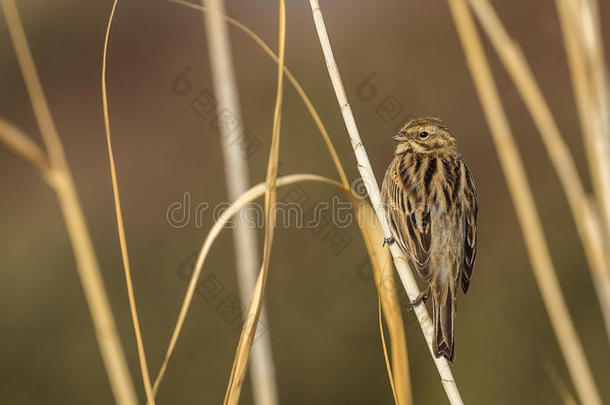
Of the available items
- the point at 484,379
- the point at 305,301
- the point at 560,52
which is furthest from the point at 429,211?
the point at 560,52

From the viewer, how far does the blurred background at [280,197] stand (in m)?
6.44

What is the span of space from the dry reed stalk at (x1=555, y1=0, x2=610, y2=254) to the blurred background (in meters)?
0.31

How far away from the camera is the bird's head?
330cm

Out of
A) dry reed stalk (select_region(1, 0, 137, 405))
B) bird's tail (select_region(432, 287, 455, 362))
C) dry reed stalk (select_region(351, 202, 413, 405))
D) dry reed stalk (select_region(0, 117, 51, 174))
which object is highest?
dry reed stalk (select_region(0, 117, 51, 174))

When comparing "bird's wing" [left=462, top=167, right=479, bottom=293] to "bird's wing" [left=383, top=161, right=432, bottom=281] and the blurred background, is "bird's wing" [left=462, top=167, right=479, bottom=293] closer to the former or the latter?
"bird's wing" [left=383, top=161, right=432, bottom=281]

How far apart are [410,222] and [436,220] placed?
11 cm

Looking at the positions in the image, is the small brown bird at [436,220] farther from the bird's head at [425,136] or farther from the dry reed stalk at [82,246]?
the dry reed stalk at [82,246]

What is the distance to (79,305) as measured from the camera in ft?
24.6

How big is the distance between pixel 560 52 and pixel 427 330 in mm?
12116

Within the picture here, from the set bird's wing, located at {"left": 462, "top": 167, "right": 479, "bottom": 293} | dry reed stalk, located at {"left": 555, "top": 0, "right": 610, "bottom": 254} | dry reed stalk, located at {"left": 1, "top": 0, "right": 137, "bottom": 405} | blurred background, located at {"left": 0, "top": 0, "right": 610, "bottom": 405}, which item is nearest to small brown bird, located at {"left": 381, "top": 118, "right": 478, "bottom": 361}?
bird's wing, located at {"left": 462, "top": 167, "right": 479, "bottom": 293}

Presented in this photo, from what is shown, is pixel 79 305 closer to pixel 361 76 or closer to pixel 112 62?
pixel 361 76

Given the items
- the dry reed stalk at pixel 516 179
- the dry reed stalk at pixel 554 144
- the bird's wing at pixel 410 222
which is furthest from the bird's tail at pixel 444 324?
the dry reed stalk at pixel 554 144

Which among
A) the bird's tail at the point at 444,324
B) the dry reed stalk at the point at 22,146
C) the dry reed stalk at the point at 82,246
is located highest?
the dry reed stalk at the point at 22,146

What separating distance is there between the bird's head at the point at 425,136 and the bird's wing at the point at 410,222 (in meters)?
0.28
